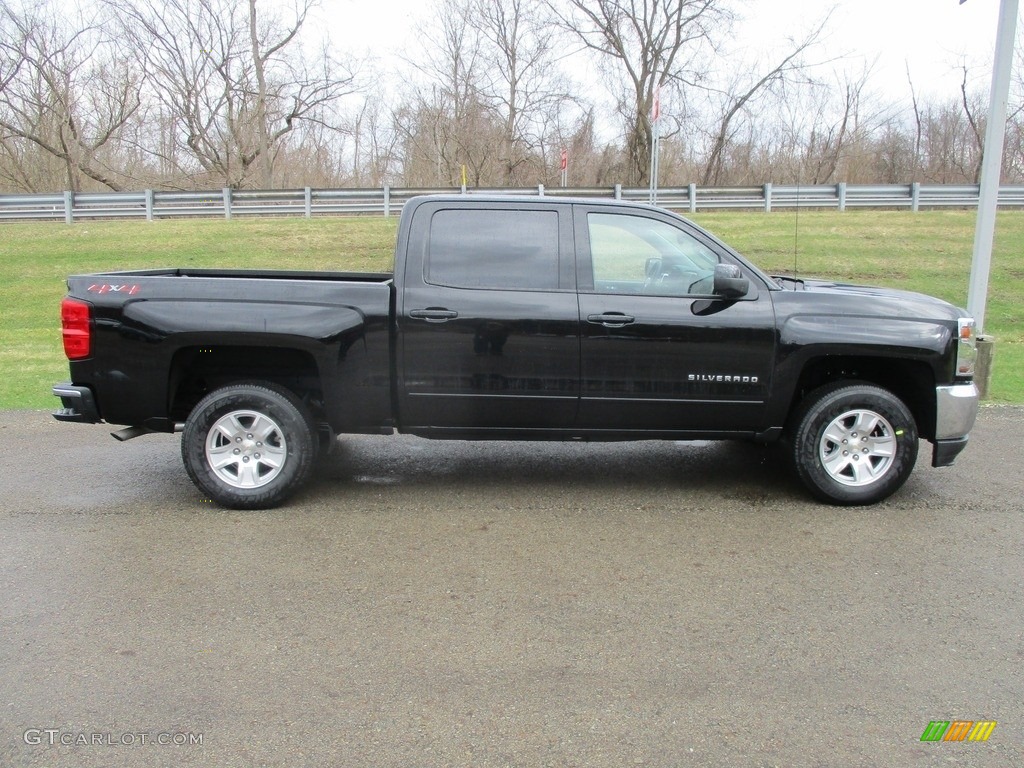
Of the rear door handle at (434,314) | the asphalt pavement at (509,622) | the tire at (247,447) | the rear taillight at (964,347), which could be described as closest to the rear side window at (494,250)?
the rear door handle at (434,314)

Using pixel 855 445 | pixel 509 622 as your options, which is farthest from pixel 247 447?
pixel 855 445

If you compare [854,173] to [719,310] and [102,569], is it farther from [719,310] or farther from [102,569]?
[102,569]

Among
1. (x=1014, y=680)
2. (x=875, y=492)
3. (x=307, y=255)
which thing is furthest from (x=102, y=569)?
(x=307, y=255)

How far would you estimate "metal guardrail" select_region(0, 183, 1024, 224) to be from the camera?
20984 millimetres

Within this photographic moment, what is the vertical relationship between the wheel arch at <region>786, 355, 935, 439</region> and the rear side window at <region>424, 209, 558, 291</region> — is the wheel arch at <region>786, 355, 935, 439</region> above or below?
below

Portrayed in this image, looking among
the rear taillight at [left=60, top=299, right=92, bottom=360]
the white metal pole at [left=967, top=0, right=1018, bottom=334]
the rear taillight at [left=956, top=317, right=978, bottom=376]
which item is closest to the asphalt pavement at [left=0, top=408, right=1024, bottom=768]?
the rear taillight at [left=956, top=317, right=978, bottom=376]

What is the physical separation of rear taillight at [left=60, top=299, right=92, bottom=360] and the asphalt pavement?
989 millimetres

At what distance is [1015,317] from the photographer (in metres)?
12.5

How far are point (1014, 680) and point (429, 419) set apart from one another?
328cm

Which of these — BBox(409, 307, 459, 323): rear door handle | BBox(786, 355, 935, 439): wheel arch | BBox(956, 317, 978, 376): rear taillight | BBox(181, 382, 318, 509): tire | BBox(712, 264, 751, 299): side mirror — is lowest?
BBox(181, 382, 318, 509): tire

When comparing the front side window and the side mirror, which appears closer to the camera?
the side mirror

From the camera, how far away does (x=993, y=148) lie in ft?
24.9

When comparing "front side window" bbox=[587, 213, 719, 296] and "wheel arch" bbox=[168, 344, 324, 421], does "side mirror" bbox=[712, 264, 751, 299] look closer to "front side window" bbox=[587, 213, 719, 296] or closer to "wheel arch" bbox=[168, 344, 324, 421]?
"front side window" bbox=[587, 213, 719, 296]

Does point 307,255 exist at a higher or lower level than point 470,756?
higher
